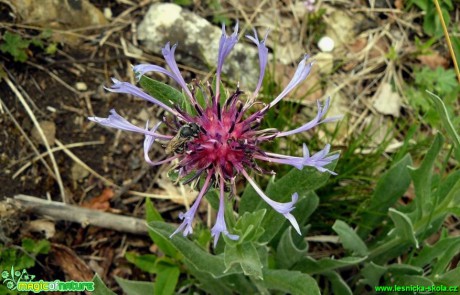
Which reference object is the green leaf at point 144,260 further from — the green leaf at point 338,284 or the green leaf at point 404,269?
the green leaf at point 404,269

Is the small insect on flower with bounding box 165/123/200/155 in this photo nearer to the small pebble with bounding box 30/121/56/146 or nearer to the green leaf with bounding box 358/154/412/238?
the green leaf with bounding box 358/154/412/238

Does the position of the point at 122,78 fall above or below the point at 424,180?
above

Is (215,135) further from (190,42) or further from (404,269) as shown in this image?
(190,42)

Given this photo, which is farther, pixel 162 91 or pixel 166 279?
pixel 166 279

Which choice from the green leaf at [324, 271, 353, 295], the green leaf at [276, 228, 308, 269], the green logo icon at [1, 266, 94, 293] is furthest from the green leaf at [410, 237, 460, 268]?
the green logo icon at [1, 266, 94, 293]

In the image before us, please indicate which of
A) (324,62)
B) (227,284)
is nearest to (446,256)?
(227,284)

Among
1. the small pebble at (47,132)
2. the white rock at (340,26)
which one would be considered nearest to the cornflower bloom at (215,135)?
the small pebble at (47,132)
